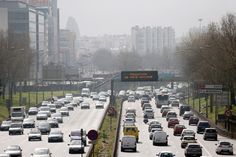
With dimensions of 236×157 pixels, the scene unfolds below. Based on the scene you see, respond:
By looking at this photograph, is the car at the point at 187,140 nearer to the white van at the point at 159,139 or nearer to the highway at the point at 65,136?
the white van at the point at 159,139

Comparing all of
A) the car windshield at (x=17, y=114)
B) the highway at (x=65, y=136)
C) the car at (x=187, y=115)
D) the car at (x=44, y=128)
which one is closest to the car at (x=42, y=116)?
the car windshield at (x=17, y=114)

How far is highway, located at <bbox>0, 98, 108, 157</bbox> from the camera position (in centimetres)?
6622

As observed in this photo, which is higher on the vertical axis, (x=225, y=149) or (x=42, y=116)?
(x=225, y=149)

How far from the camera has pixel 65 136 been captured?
82125 millimetres

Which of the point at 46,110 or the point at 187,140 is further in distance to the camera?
the point at 46,110

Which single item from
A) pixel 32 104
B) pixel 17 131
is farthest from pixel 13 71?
pixel 17 131

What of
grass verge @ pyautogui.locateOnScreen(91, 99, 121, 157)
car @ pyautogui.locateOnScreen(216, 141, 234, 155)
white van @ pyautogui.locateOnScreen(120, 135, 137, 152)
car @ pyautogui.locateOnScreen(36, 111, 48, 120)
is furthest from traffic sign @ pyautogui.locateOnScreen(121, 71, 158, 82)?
car @ pyautogui.locateOnScreen(216, 141, 234, 155)

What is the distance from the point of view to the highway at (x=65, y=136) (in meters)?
66.2

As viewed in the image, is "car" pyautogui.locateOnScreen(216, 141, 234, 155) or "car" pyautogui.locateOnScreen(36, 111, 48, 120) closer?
"car" pyautogui.locateOnScreen(216, 141, 234, 155)

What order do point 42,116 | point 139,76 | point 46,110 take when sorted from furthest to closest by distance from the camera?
point 139,76 → point 46,110 → point 42,116

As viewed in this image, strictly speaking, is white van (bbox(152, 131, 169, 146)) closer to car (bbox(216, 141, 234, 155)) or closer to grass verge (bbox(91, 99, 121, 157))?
grass verge (bbox(91, 99, 121, 157))

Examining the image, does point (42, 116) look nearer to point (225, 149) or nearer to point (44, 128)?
point (44, 128)

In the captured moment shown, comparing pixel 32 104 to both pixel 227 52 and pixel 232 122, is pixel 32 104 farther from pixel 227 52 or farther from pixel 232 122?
pixel 232 122

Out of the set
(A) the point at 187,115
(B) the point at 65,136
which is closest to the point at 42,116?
(A) the point at 187,115
